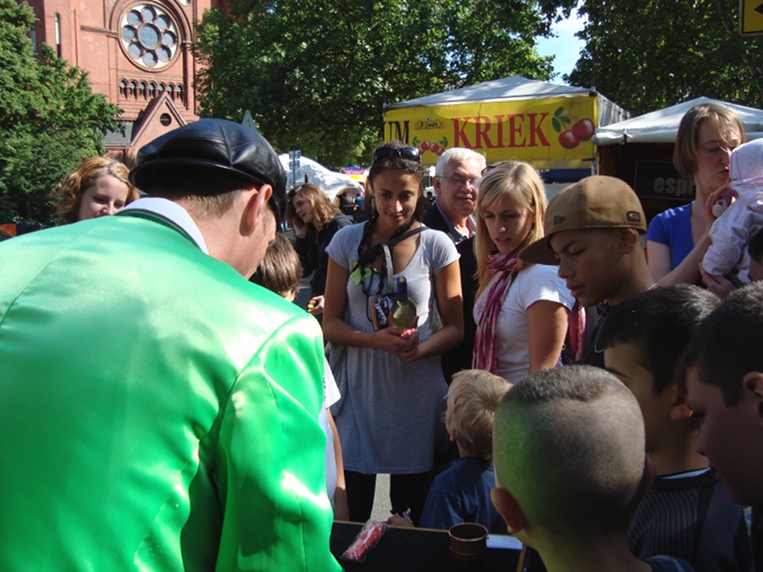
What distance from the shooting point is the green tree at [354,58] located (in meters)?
21.1

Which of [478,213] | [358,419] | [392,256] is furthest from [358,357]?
[478,213]

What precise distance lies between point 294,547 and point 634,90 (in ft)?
57.9

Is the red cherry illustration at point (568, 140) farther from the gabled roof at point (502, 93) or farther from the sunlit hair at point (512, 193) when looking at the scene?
the sunlit hair at point (512, 193)

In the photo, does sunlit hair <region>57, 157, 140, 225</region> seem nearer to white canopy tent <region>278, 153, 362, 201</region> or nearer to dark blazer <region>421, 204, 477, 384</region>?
dark blazer <region>421, 204, 477, 384</region>

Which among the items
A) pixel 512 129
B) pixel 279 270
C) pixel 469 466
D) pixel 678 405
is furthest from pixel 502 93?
pixel 678 405

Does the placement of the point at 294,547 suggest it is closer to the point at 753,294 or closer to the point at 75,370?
the point at 75,370

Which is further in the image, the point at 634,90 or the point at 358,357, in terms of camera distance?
the point at 634,90

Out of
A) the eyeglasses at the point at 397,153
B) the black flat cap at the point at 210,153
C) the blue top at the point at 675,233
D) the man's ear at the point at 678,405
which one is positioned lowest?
the man's ear at the point at 678,405

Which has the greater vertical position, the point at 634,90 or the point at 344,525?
the point at 634,90

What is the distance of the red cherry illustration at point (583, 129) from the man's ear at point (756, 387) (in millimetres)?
8867

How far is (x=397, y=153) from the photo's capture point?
3400 millimetres

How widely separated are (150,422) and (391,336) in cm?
217

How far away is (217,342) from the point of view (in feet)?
3.37

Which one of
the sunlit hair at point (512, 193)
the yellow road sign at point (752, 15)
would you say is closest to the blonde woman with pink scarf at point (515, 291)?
the sunlit hair at point (512, 193)
